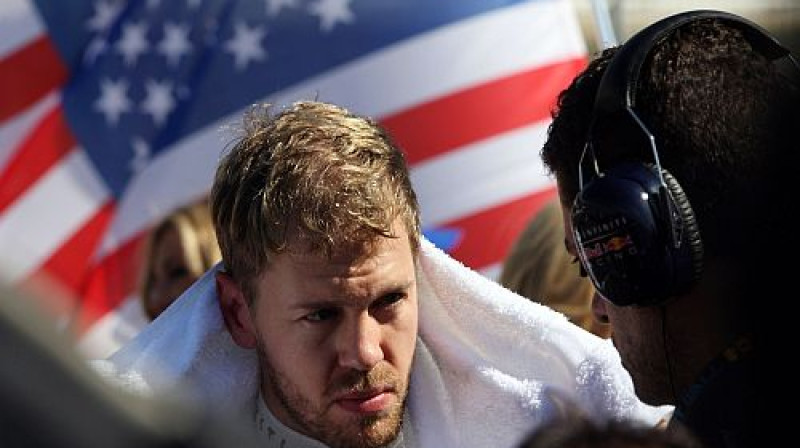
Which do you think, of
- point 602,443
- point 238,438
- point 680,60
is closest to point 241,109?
point 680,60

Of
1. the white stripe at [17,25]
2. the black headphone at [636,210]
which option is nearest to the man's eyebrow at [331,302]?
the black headphone at [636,210]

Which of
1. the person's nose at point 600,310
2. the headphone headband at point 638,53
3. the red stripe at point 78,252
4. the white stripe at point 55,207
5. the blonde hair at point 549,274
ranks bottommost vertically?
the red stripe at point 78,252

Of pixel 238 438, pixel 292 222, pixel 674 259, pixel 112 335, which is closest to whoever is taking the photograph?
pixel 238 438

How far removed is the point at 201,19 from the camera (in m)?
4.62

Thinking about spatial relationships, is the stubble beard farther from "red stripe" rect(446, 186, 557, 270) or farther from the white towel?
"red stripe" rect(446, 186, 557, 270)

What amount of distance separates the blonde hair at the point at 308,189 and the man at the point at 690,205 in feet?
1.36

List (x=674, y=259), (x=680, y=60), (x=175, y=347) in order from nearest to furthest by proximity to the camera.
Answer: (x=674, y=259) < (x=680, y=60) < (x=175, y=347)

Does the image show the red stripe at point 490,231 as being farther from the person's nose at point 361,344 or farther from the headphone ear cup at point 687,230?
the headphone ear cup at point 687,230

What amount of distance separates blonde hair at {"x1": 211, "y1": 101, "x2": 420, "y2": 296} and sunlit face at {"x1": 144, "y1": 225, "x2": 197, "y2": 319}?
1499 millimetres

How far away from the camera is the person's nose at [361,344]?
183 centimetres

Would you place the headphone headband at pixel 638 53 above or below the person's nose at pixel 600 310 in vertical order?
above

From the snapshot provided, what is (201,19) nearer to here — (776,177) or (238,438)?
(776,177)

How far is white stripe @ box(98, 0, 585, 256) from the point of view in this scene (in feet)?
14.7

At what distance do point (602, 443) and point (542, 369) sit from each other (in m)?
1.11
